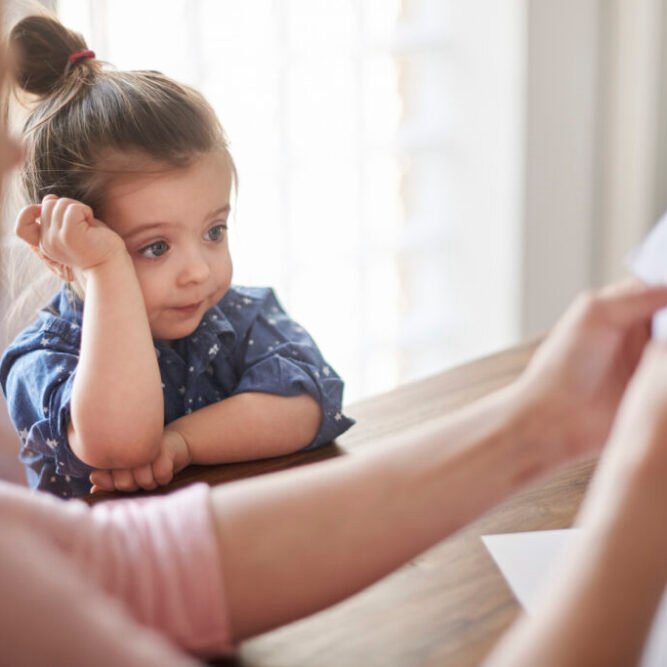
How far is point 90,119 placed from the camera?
3.63ft

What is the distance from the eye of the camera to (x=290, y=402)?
1.09 metres

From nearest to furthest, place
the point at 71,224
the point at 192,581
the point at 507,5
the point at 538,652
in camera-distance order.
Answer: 1. the point at 538,652
2. the point at 192,581
3. the point at 71,224
4. the point at 507,5

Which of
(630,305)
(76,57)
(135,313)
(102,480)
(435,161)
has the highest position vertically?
(76,57)

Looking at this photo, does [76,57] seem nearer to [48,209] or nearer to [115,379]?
[48,209]

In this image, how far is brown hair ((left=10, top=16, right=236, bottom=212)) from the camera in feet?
3.62

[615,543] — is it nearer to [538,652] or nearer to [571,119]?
[538,652]

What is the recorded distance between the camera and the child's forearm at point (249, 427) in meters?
1.03

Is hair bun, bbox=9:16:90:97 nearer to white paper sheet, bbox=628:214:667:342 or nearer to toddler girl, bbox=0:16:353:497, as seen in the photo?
toddler girl, bbox=0:16:353:497

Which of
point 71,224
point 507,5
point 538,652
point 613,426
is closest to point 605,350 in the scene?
point 613,426

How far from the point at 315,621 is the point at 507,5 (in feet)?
7.25

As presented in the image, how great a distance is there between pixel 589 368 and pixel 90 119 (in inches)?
25.1

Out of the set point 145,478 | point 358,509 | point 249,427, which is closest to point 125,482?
point 145,478

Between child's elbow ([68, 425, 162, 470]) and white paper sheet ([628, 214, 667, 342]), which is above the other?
white paper sheet ([628, 214, 667, 342])

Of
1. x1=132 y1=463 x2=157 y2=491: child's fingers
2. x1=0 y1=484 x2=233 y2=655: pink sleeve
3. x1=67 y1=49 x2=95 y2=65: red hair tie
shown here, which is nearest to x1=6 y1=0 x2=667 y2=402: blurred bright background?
x1=67 y1=49 x2=95 y2=65: red hair tie
